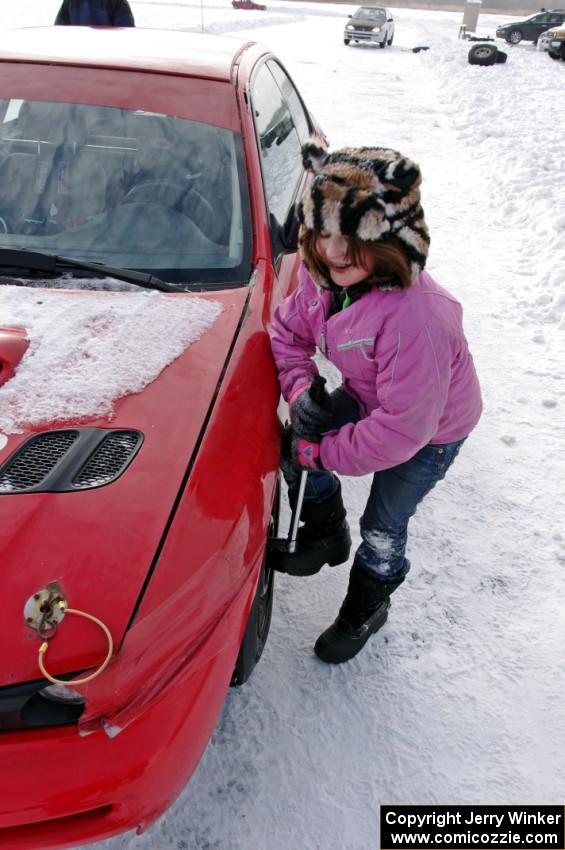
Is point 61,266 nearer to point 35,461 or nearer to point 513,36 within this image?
point 35,461

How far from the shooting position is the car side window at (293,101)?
331 cm

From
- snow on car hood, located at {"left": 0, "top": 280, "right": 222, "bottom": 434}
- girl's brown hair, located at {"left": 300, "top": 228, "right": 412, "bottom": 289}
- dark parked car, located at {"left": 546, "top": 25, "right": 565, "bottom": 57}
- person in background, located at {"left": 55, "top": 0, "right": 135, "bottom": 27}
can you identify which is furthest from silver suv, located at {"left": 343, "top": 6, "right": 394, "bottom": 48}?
girl's brown hair, located at {"left": 300, "top": 228, "right": 412, "bottom": 289}

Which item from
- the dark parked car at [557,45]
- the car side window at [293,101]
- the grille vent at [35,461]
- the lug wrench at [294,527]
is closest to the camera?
the grille vent at [35,461]

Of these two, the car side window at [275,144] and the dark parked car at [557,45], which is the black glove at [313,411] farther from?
the dark parked car at [557,45]

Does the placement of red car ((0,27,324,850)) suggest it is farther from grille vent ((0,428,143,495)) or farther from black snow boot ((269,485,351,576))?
black snow boot ((269,485,351,576))

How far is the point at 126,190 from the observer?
2.30 m

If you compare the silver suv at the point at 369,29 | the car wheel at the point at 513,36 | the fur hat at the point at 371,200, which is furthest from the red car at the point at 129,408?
the car wheel at the point at 513,36

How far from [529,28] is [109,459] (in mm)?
28229

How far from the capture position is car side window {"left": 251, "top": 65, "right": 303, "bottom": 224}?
2416mm

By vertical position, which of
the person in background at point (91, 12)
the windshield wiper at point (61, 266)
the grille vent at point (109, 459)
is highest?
the person in background at point (91, 12)

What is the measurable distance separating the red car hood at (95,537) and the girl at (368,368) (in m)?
0.38

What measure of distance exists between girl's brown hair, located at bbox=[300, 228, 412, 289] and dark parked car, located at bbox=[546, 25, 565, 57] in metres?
19.8

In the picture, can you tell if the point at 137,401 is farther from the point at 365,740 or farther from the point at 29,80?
the point at 29,80

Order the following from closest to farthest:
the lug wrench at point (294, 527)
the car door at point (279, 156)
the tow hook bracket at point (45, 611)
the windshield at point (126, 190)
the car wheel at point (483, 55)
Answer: the tow hook bracket at point (45, 611) → the lug wrench at point (294, 527) → the windshield at point (126, 190) → the car door at point (279, 156) → the car wheel at point (483, 55)
